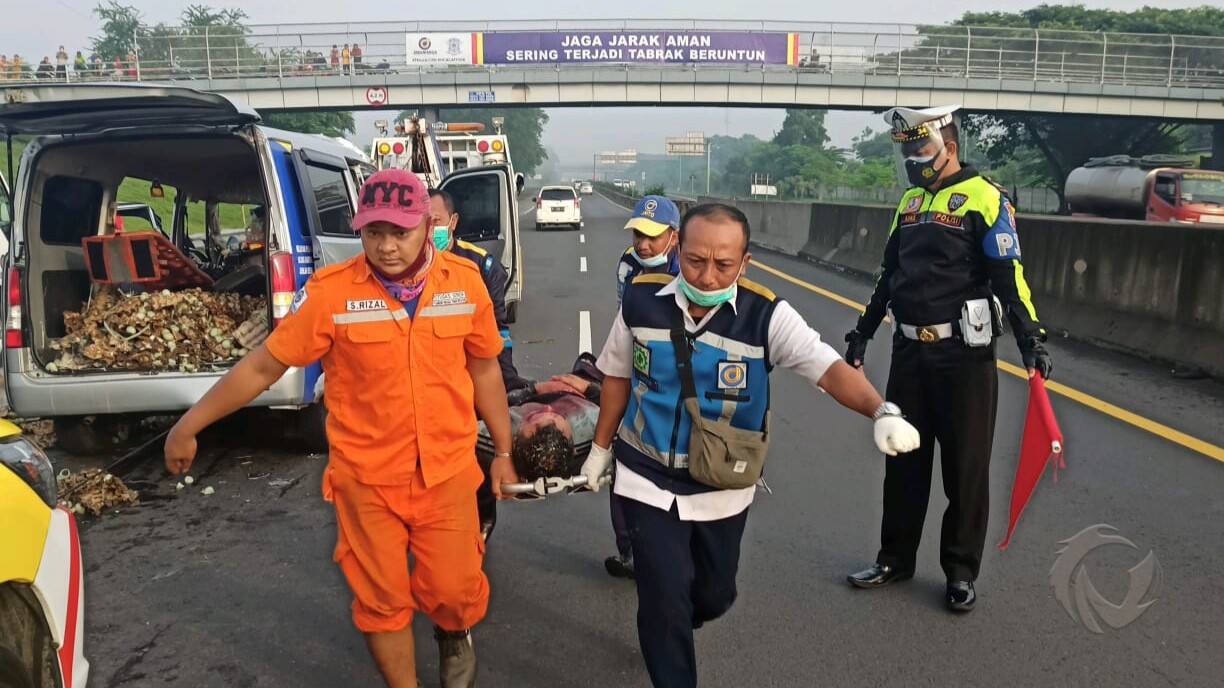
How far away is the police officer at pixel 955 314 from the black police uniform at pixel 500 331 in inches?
66.9

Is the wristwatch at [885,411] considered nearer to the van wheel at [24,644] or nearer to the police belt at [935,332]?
the police belt at [935,332]

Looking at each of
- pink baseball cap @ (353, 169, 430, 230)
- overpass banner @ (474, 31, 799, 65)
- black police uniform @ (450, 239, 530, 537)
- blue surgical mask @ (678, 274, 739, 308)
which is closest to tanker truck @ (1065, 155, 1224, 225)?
overpass banner @ (474, 31, 799, 65)

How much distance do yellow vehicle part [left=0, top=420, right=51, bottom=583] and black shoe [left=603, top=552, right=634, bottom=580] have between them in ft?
8.21

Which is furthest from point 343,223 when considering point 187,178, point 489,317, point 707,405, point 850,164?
point 850,164

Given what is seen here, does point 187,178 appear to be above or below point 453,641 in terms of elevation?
above

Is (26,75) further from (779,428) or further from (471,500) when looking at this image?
(471,500)

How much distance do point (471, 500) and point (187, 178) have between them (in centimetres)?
634

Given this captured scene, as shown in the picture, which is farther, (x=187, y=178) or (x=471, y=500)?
(x=187, y=178)

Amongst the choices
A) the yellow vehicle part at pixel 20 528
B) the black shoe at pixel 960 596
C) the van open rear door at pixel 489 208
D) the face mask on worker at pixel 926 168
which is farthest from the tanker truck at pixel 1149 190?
the yellow vehicle part at pixel 20 528

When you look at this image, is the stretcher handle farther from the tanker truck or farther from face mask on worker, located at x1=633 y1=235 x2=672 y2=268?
the tanker truck

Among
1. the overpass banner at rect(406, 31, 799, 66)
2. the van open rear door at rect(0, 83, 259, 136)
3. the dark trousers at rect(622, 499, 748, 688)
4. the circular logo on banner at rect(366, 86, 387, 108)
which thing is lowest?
the dark trousers at rect(622, 499, 748, 688)

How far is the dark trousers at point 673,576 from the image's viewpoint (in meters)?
2.95

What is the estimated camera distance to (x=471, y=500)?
3.21m

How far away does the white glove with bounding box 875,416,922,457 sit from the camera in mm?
2734
